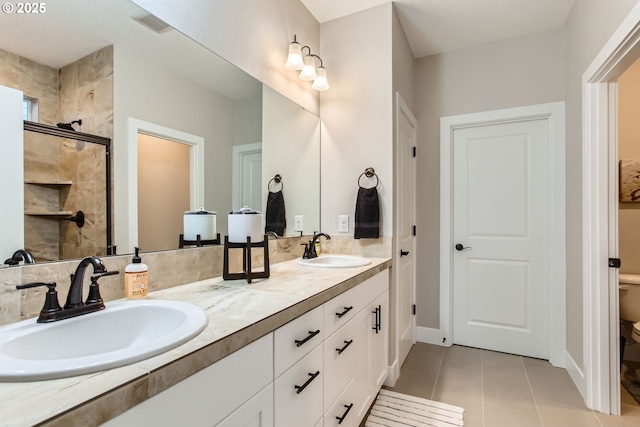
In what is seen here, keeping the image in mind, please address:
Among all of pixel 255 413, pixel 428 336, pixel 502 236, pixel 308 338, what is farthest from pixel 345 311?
pixel 502 236

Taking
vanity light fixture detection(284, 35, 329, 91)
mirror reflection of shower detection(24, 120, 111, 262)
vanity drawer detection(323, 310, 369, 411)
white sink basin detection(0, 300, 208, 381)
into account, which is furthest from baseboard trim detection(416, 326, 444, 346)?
mirror reflection of shower detection(24, 120, 111, 262)

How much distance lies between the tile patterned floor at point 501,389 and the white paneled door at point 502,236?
21cm

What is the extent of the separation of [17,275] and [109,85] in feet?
2.18

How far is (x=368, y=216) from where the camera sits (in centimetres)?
212

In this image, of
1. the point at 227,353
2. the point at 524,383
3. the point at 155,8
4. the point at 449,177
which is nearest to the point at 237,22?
the point at 155,8

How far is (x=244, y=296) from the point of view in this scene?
3.69 ft

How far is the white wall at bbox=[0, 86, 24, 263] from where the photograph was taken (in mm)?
826

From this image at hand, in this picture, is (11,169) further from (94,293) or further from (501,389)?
(501,389)

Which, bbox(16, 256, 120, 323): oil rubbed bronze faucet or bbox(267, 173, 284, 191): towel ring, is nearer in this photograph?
bbox(16, 256, 120, 323): oil rubbed bronze faucet

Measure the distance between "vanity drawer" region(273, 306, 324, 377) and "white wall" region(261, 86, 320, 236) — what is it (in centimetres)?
93

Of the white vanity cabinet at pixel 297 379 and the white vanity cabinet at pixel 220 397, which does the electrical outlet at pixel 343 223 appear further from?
the white vanity cabinet at pixel 220 397

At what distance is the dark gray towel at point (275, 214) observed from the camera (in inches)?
77.5

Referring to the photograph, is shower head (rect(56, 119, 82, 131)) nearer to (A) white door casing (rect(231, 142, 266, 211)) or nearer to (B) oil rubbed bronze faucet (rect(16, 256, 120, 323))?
(B) oil rubbed bronze faucet (rect(16, 256, 120, 323))

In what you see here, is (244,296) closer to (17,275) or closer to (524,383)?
(17,275)
